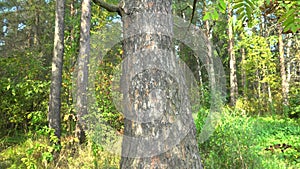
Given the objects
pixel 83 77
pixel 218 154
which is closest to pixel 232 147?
pixel 218 154

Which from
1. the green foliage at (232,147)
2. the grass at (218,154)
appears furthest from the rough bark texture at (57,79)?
the green foliage at (232,147)

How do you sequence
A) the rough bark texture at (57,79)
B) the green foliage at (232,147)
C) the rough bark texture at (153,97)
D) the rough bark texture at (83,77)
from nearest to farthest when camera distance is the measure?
the rough bark texture at (153,97) → the green foliage at (232,147) → the rough bark texture at (57,79) → the rough bark texture at (83,77)

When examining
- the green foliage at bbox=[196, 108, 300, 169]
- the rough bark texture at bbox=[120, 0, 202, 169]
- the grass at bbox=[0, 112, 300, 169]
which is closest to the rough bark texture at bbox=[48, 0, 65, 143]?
the grass at bbox=[0, 112, 300, 169]

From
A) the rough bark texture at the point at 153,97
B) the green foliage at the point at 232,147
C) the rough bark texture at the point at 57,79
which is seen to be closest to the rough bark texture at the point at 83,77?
the rough bark texture at the point at 57,79

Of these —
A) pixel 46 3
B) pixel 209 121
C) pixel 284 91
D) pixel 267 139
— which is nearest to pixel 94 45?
pixel 209 121

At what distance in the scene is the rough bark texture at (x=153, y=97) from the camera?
4.10 ft

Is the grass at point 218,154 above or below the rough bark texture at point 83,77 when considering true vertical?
below

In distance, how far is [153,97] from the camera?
1287 millimetres

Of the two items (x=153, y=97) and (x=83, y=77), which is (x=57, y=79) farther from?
(x=153, y=97)

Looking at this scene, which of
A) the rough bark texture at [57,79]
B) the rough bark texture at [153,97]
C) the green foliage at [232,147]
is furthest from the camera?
the rough bark texture at [57,79]

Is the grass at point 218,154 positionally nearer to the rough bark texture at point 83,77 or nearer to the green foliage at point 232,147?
the green foliage at point 232,147

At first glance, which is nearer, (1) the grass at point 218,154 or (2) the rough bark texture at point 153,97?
(2) the rough bark texture at point 153,97

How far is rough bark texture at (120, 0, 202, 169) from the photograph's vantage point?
49.2 inches

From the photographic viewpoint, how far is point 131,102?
1323 mm
